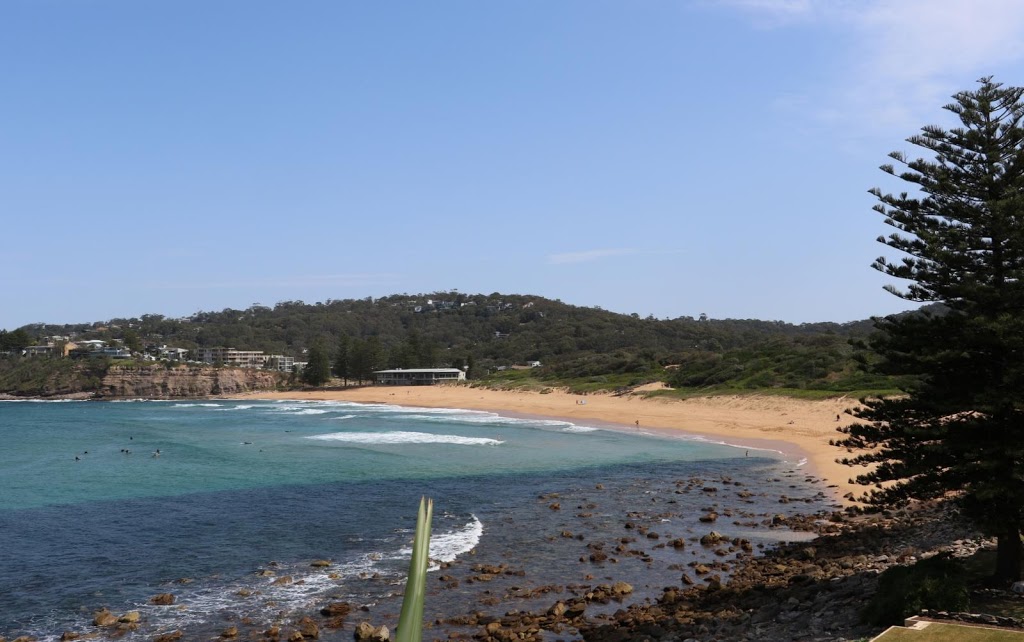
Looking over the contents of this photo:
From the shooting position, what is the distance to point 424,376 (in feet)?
354

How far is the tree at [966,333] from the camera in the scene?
10828 mm

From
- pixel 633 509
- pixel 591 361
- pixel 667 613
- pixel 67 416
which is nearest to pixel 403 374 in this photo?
pixel 591 361

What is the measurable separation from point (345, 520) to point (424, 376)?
84794mm

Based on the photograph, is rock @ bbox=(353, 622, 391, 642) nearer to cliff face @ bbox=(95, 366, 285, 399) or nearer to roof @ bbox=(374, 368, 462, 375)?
roof @ bbox=(374, 368, 462, 375)

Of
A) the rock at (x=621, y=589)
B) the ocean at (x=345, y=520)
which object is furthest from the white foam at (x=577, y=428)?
the rock at (x=621, y=589)

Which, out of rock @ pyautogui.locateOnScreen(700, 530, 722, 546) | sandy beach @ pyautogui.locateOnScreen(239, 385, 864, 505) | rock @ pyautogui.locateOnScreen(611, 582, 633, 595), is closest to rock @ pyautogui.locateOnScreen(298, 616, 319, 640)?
rock @ pyautogui.locateOnScreen(611, 582, 633, 595)

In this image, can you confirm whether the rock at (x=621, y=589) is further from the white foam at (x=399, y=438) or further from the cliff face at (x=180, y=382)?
the cliff face at (x=180, y=382)

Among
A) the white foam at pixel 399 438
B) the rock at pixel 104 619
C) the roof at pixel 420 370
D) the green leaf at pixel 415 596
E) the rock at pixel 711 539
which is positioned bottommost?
the rock at pixel 104 619

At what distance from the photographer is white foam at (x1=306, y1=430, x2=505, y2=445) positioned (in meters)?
44.4

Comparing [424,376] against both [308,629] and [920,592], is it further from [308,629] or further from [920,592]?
[920,592]

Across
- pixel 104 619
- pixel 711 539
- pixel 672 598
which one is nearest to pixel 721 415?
A: pixel 711 539

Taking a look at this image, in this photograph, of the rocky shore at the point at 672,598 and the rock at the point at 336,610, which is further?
the rock at the point at 336,610

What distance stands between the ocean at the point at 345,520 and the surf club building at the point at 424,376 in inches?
2365

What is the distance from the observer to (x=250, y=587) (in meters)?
16.7
